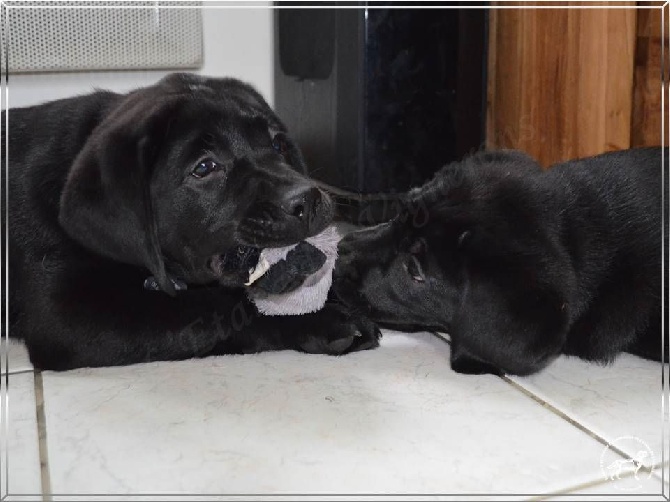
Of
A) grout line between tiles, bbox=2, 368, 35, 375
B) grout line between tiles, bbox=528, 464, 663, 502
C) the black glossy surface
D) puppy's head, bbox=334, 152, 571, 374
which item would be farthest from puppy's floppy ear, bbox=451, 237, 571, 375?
the black glossy surface

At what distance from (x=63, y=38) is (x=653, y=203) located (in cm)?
227

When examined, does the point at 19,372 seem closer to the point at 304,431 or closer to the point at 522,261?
the point at 304,431

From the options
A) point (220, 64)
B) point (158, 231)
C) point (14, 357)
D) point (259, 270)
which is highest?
point (220, 64)

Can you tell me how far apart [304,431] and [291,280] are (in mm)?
440

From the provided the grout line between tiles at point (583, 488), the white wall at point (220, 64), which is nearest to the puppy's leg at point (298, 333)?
the grout line between tiles at point (583, 488)

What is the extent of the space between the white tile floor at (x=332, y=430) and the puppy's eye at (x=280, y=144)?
549 mm

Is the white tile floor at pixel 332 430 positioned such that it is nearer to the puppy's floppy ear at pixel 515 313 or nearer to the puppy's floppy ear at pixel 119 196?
the puppy's floppy ear at pixel 515 313

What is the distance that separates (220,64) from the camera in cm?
355

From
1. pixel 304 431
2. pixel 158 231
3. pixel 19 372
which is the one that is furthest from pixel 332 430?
pixel 19 372

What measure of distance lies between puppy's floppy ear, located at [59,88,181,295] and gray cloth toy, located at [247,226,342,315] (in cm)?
22

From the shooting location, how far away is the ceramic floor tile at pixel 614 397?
57.5 inches

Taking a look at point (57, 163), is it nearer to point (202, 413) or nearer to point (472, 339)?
point (202, 413)

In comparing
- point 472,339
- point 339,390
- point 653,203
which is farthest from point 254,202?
point 653,203

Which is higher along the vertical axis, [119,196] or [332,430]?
[119,196]
